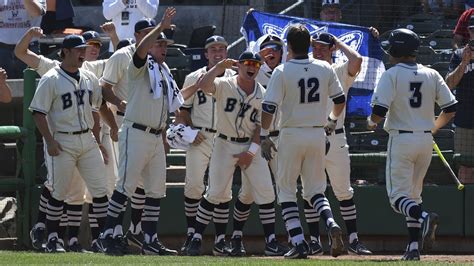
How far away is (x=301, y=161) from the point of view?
10.7 meters

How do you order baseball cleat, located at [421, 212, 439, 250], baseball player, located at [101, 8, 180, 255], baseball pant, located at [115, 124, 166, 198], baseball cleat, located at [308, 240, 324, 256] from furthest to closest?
1. baseball pant, located at [115, 124, 166, 198]
2. baseball player, located at [101, 8, 180, 255]
3. baseball cleat, located at [308, 240, 324, 256]
4. baseball cleat, located at [421, 212, 439, 250]

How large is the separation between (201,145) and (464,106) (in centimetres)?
294

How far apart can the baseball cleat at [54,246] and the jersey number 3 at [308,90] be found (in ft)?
9.15

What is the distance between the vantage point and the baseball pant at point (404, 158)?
10617 mm

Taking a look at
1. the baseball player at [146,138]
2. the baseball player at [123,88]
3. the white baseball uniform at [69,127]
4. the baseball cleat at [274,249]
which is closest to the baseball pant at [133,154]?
the baseball player at [146,138]

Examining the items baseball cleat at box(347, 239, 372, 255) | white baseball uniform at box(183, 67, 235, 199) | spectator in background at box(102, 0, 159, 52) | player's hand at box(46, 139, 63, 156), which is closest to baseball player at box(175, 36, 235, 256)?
white baseball uniform at box(183, 67, 235, 199)

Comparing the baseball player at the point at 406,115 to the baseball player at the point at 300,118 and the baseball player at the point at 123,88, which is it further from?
the baseball player at the point at 123,88

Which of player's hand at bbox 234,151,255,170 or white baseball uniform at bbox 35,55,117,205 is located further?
white baseball uniform at bbox 35,55,117,205

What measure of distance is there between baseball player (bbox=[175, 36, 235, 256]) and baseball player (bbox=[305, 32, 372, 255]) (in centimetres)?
101

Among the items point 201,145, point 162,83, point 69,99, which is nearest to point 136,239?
point 201,145

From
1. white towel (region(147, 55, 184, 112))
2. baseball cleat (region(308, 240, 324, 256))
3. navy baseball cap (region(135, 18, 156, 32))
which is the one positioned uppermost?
navy baseball cap (region(135, 18, 156, 32))

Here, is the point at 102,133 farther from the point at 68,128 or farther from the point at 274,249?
the point at 274,249

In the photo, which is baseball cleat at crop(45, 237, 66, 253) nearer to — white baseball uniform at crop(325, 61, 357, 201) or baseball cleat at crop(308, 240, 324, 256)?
baseball cleat at crop(308, 240, 324, 256)

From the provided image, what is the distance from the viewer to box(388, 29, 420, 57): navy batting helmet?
10.6m
